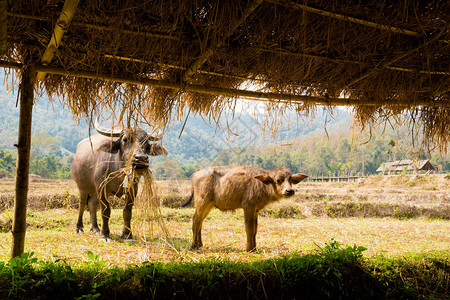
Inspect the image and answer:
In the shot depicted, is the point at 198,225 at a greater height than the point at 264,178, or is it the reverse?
the point at 264,178

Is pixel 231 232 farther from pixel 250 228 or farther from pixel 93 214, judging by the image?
pixel 93 214

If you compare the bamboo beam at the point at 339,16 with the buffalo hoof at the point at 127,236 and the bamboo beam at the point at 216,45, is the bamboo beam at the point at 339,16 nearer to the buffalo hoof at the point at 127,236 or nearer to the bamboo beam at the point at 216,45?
the bamboo beam at the point at 216,45

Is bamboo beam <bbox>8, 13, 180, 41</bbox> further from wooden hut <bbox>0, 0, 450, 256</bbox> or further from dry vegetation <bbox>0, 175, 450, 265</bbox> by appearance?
dry vegetation <bbox>0, 175, 450, 265</bbox>

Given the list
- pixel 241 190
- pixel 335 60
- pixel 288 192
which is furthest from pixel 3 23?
pixel 241 190

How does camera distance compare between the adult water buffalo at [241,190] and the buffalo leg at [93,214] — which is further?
the buffalo leg at [93,214]

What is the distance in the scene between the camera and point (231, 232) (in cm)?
594

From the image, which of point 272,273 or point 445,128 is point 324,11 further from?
point 445,128

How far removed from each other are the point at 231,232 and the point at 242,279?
3.46 metres

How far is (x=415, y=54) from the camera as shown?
2.91 meters

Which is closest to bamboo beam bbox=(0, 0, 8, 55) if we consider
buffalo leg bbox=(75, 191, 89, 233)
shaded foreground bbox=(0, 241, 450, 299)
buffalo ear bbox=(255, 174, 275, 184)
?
shaded foreground bbox=(0, 241, 450, 299)

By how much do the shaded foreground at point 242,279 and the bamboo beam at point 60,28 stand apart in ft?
4.86

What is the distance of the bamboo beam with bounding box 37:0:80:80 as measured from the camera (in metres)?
1.94

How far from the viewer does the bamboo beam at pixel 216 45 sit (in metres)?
1.99

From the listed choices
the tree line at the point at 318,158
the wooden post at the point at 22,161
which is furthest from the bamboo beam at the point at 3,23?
the tree line at the point at 318,158
